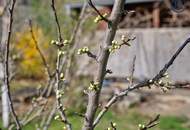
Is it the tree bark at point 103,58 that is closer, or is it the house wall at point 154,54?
the tree bark at point 103,58

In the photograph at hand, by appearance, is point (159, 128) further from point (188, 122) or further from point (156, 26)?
point (156, 26)

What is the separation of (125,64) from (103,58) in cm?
1246

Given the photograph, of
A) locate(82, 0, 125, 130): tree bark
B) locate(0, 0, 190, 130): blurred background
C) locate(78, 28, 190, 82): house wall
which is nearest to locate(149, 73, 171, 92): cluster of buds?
locate(82, 0, 125, 130): tree bark

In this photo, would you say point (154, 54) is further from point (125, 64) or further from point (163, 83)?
point (163, 83)

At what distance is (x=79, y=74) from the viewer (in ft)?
37.7

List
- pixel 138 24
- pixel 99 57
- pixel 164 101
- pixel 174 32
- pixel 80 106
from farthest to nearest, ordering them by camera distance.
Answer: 1. pixel 138 24
2. pixel 174 32
3. pixel 164 101
4. pixel 80 106
5. pixel 99 57

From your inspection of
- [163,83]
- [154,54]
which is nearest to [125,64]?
[154,54]

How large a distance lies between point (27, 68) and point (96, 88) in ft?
49.2

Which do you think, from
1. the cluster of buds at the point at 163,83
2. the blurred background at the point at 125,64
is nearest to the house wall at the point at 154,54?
the blurred background at the point at 125,64

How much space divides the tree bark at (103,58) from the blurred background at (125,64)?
680 cm

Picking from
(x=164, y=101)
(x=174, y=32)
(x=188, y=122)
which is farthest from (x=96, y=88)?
(x=174, y=32)

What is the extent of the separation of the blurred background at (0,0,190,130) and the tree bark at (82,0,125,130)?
680 cm

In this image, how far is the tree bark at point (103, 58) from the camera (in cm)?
193

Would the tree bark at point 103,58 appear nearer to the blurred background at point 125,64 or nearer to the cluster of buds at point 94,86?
the cluster of buds at point 94,86
